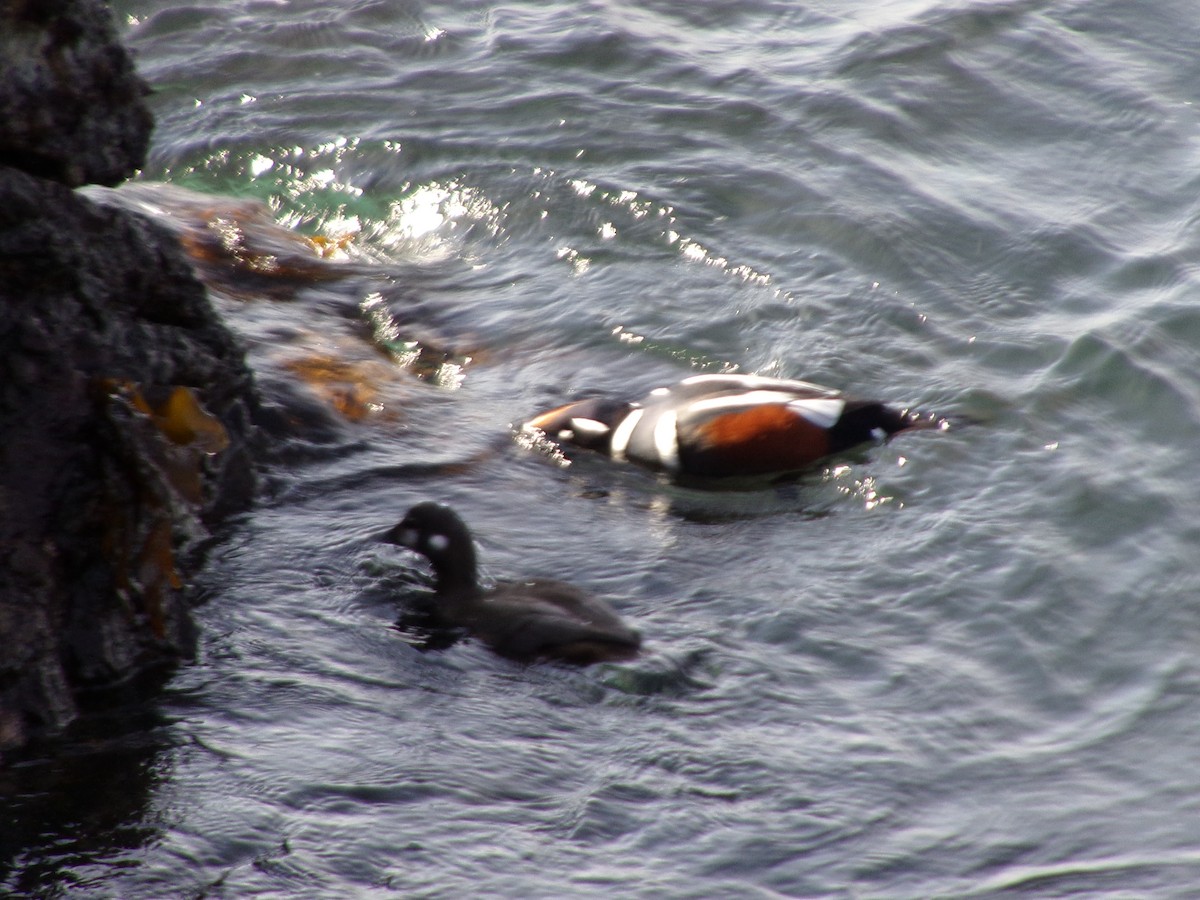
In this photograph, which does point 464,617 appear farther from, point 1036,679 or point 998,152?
point 998,152

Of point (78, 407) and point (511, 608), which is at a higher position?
point (78, 407)

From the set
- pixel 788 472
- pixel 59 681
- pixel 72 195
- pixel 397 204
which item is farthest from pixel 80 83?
pixel 397 204

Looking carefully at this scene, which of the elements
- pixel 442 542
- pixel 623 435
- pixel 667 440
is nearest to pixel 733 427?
pixel 667 440

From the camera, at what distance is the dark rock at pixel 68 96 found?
13.5 feet

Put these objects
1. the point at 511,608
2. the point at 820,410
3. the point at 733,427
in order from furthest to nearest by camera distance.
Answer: the point at 820,410
the point at 733,427
the point at 511,608

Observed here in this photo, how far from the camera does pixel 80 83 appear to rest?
432cm

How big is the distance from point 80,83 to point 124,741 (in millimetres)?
1797

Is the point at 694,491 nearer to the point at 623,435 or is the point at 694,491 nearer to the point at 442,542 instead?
the point at 623,435

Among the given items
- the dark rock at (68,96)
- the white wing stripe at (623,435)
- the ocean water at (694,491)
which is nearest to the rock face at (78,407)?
the dark rock at (68,96)

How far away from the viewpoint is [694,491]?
243 inches

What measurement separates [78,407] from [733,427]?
8.91ft

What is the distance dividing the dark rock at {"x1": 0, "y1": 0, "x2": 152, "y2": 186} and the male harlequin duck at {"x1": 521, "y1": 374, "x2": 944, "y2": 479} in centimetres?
237

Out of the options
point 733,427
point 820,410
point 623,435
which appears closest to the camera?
point 733,427

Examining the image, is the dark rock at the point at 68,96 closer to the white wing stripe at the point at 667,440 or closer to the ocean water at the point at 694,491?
the ocean water at the point at 694,491
